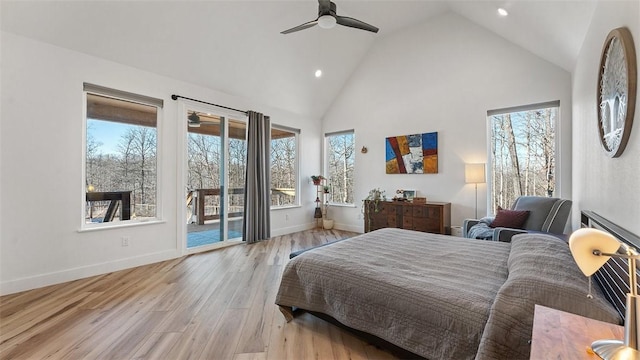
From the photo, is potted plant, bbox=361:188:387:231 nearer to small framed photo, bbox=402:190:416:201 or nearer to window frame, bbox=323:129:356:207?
small framed photo, bbox=402:190:416:201

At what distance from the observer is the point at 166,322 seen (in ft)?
7.40

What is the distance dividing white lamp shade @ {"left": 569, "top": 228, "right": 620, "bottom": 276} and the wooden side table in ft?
0.72

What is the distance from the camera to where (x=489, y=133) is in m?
4.41

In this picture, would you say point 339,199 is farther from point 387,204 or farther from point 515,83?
point 515,83

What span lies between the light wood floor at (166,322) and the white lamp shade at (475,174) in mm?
3103

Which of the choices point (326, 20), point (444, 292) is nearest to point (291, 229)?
point (326, 20)

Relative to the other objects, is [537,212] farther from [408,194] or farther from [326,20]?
[326,20]

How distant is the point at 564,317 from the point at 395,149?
450 cm

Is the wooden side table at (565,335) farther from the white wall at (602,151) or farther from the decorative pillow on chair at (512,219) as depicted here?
the decorative pillow on chair at (512,219)

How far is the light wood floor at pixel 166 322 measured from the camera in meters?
1.88

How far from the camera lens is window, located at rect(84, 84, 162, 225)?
343cm

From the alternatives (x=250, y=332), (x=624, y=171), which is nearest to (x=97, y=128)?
(x=250, y=332)

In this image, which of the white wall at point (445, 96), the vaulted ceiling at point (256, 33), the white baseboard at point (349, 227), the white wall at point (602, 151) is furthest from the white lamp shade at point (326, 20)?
the white baseboard at point (349, 227)

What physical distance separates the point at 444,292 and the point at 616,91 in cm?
Result: 146
